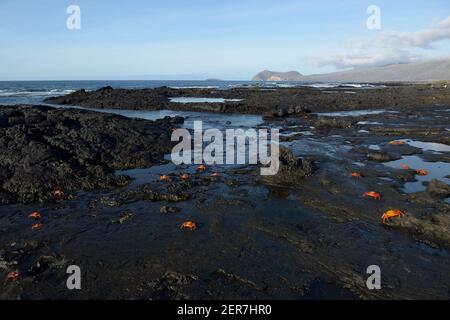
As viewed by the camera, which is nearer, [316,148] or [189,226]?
[189,226]

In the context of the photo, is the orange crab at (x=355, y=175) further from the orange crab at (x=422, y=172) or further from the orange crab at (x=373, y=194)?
the orange crab at (x=422, y=172)

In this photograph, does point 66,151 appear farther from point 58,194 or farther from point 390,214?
point 390,214

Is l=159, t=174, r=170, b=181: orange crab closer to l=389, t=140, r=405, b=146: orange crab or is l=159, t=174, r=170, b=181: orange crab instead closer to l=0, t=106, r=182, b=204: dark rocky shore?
l=0, t=106, r=182, b=204: dark rocky shore

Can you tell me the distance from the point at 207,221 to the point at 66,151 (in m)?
8.92

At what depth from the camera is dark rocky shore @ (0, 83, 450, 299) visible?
8.13 metres

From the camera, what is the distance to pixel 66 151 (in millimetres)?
16766

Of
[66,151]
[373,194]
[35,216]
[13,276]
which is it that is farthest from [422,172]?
[66,151]

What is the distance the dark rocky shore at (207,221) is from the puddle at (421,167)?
0.13 meters

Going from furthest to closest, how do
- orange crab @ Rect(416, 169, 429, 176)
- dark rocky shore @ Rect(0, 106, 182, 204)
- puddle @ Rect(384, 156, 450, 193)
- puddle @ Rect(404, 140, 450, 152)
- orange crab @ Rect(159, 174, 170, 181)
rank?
puddle @ Rect(404, 140, 450, 152) → orange crab @ Rect(416, 169, 429, 176) → orange crab @ Rect(159, 174, 170, 181) → puddle @ Rect(384, 156, 450, 193) → dark rocky shore @ Rect(0, 106, 182, 204)

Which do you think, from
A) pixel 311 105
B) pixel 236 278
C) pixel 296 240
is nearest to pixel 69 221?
pixel 236 278

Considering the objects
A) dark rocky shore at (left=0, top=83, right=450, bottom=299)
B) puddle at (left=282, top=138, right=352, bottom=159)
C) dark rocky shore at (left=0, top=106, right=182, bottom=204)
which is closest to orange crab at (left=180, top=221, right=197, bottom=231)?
dark rocky shore at (left=0, top=83, right=450, bottom=299)

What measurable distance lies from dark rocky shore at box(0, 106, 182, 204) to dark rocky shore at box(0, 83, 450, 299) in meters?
0.07

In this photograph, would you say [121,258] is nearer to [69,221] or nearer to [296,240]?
[69,221]
